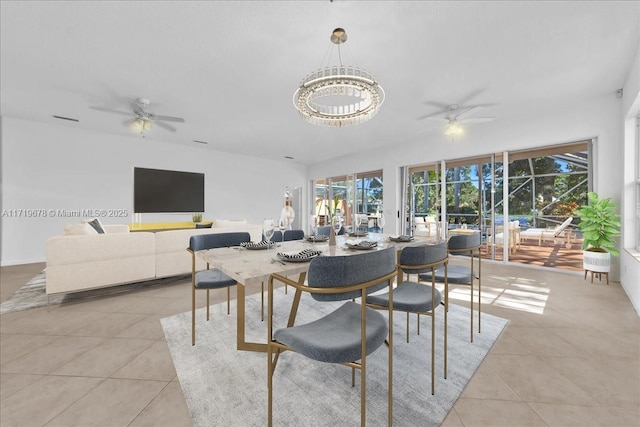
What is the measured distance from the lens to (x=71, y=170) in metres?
5.43

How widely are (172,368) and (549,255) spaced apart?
21.0 ft

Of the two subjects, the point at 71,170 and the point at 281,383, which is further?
the point at 71,170

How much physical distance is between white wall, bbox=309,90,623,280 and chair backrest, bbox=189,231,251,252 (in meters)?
4.92

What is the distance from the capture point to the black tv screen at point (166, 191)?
616 cm

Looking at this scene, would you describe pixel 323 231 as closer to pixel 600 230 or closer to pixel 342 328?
pixel 342 328

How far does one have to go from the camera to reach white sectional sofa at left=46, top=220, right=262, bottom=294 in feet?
8.80

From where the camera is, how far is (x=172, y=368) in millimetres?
1655

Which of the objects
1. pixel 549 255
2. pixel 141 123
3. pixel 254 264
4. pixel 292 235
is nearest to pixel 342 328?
pixel 254 264

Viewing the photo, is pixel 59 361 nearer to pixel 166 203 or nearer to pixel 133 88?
pixel 133 88

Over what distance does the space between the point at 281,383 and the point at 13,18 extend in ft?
12.2

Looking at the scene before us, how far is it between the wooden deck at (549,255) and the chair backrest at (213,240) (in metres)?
5.02

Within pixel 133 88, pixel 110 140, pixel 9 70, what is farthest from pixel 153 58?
pixel 110 140

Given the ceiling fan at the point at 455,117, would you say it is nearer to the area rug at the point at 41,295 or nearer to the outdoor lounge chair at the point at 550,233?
the outdoor lounge chair at the point at 550,233

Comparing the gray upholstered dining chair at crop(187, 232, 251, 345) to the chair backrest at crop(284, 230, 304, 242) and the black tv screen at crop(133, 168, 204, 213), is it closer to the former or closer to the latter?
the chair backrest at crop(284, 230, 304, 242)
